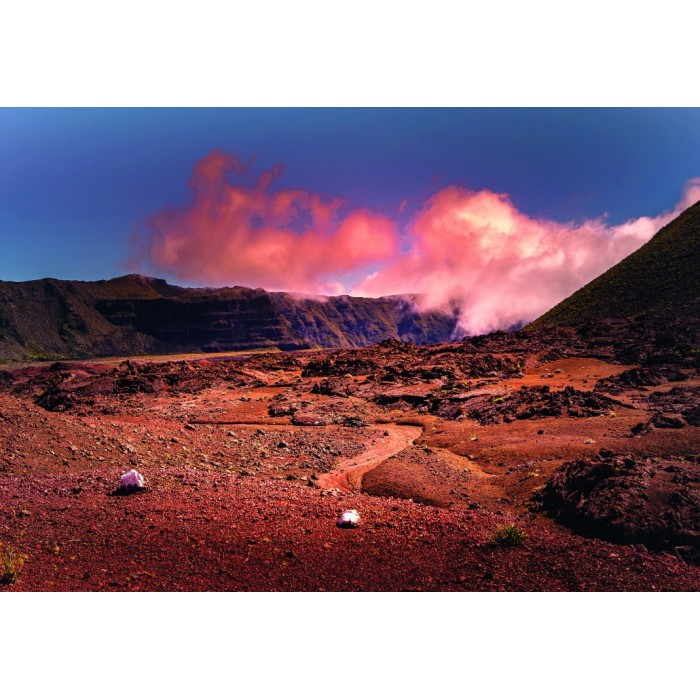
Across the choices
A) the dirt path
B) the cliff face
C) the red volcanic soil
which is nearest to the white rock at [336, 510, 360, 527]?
the red volcanic soil

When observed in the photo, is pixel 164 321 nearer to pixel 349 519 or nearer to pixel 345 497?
pixel 345 497

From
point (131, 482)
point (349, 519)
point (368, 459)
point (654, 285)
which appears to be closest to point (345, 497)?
point (349, 519)

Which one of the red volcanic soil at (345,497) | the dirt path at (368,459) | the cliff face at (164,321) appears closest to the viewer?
the red volcanic soil at (345,497)

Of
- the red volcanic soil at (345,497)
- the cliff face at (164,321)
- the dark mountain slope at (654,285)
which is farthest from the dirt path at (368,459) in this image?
the cliff face at (164,321)

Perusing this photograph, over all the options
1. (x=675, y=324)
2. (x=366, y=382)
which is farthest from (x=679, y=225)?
(x=366, y=382)

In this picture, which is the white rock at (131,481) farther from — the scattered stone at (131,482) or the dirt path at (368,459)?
the dirt path at (368,459)

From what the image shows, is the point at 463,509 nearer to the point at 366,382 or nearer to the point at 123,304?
the point at 366,382
